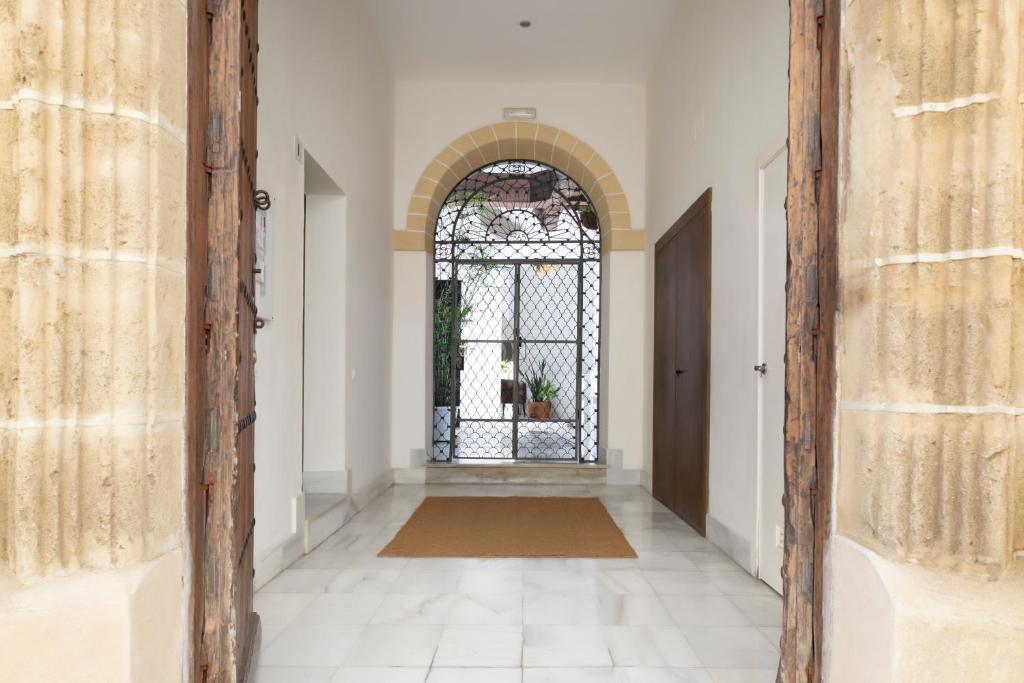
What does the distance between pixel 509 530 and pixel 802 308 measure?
316cm

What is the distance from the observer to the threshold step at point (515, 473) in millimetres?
6473

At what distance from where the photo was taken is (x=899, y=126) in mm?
1377

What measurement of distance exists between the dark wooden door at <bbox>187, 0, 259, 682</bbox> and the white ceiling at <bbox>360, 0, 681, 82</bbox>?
3957 mm

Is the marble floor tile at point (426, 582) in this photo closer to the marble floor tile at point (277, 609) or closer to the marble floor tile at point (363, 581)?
the marble floor tile at point (363, 581)

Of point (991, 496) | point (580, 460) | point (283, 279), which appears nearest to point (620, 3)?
point (283, 279)

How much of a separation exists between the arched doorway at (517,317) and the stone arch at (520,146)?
0.42 metres

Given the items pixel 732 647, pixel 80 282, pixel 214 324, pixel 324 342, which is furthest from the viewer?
pixel 324 342

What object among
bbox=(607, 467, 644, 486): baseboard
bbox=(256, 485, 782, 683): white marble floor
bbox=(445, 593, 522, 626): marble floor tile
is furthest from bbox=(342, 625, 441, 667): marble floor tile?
bbox=(607, 467, 644, 486): baseboard

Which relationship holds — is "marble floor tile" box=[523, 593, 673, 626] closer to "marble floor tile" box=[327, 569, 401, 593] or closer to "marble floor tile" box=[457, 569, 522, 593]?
"marble floor tile" box=[457, 569, 522, 593]

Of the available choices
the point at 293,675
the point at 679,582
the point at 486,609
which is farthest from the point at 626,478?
the point at 293,675

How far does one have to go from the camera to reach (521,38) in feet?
18.6

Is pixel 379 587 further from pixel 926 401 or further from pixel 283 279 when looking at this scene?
pixel 926 401

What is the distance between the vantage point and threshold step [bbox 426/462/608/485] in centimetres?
647

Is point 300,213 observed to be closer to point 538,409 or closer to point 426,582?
point 426,582
